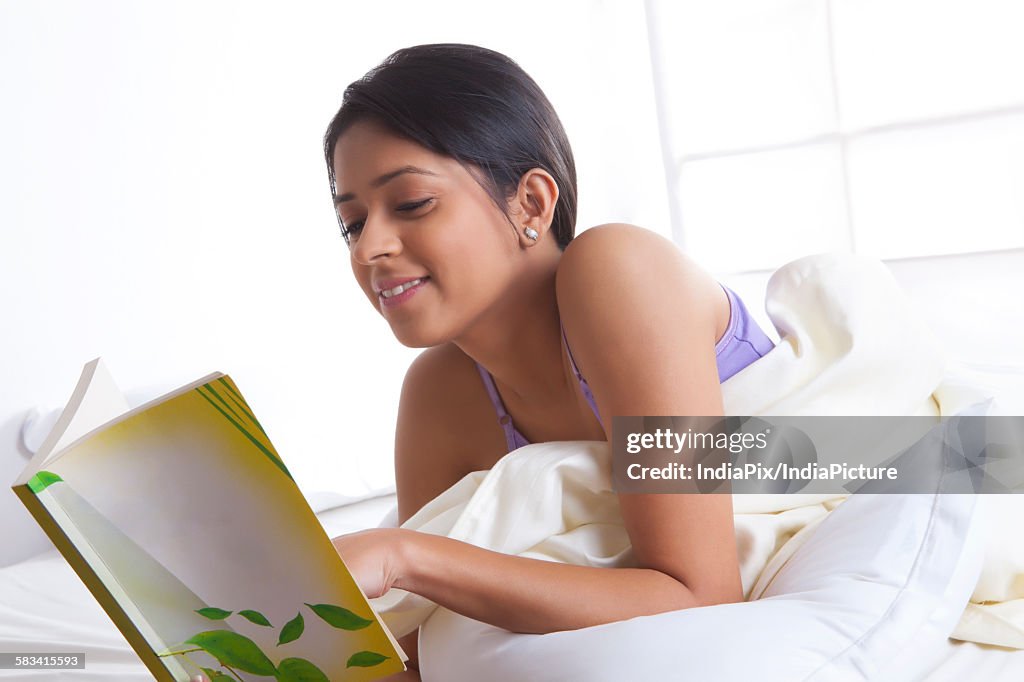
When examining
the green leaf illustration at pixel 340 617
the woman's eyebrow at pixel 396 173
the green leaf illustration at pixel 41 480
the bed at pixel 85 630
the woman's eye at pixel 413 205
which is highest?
the woman's eyebrow at pixel 396 173

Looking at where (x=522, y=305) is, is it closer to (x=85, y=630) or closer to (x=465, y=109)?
(x=465, y=109)

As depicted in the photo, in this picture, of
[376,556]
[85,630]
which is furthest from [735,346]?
[85,630]

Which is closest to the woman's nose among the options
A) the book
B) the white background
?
the book

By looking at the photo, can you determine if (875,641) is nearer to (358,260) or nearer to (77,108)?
(358,260)

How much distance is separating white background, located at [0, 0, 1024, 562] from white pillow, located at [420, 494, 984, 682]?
59.4 inches

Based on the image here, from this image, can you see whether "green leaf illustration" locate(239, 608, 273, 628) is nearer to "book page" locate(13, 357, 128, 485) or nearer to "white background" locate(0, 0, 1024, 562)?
"book page" locate(13, 357, 128, 485)

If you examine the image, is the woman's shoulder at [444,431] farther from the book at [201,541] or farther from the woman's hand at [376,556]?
the book at [201,541]

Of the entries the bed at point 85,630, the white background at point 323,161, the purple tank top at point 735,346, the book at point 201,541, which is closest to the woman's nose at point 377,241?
the purple tank top at point 735,346

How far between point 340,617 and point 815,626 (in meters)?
0.41

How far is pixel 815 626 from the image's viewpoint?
81cm

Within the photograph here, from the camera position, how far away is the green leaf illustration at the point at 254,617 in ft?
2.36

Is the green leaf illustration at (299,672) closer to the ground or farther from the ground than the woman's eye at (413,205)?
closer to the ground

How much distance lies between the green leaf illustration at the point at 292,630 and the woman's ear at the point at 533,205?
56cm

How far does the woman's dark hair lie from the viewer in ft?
3.51
